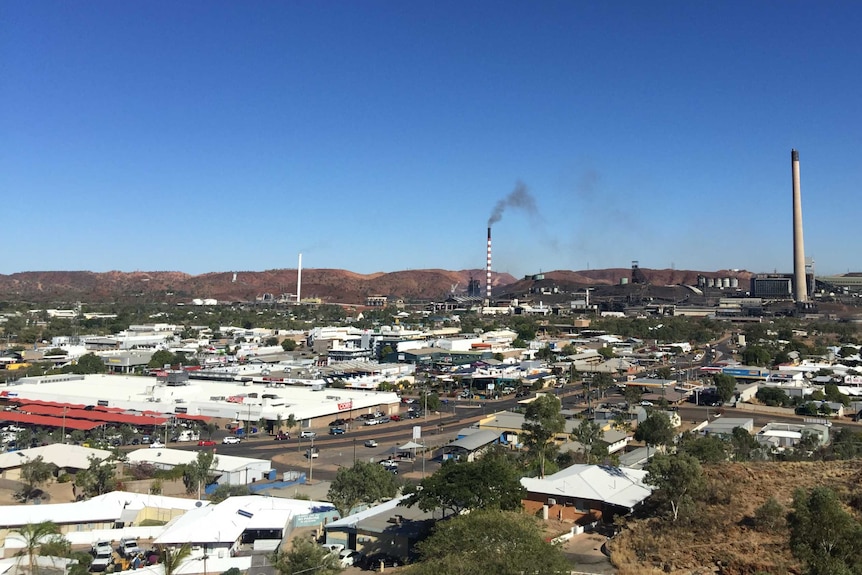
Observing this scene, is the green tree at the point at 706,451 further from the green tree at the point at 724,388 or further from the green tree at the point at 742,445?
the green tree at the point at 724,388

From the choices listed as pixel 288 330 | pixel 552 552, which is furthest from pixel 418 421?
pixel 288 330

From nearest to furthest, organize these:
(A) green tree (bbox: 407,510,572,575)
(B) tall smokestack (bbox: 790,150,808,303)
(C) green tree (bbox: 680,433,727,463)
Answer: (A) green tree (bbox: 407,510,572,575) < (C) green tree (bbox: 680,433,727,463) < (B) tall smokestack (bbox: 790,150,808,303)

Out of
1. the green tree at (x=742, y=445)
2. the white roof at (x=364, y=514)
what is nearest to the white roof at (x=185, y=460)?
the white roof at (x=364, y=514)

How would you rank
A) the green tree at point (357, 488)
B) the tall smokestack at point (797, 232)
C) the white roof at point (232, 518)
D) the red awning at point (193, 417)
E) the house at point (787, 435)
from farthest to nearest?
the tall smokestack at point (797, 232), the red awning at point (193, 417), the house at point (787, 435), the green tree at point (357, 488), the white roof at point (232, 518)

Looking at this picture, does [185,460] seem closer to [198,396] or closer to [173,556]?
[173,556]

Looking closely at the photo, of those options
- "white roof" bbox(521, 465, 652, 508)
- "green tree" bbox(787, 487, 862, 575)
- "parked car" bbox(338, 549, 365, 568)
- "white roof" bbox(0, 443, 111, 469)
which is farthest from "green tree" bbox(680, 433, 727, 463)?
"white roof" bbox(0, 443, 111, 469)

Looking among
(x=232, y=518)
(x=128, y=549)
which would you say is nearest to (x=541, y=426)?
(x=232, y=518)

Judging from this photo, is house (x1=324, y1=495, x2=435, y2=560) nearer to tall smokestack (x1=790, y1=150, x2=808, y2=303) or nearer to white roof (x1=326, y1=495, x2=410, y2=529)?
white roof (x1=326, y1=495, x2=410, y2=529)
